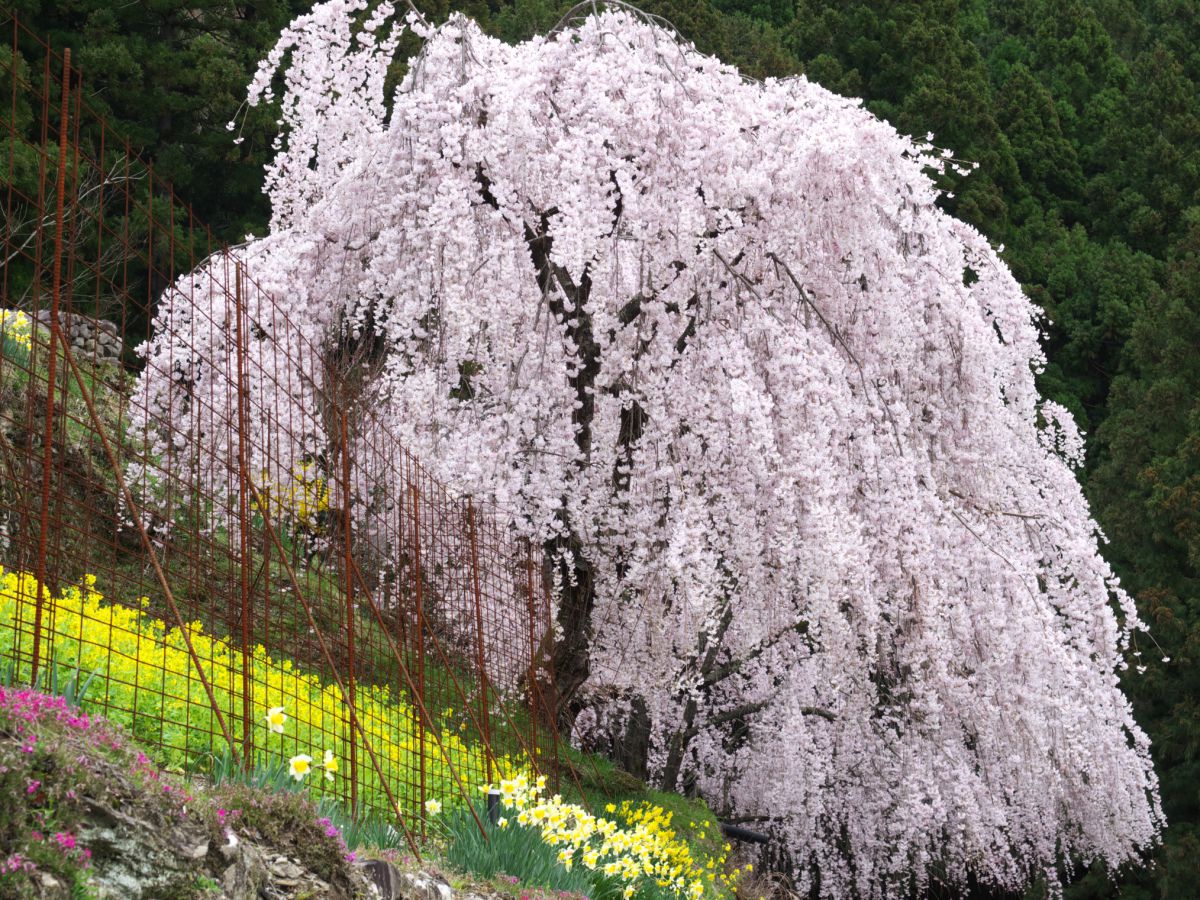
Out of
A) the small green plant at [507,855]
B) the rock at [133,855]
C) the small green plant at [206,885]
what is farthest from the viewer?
the small green plant at [507,855]

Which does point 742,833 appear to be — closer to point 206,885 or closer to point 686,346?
point 686,346

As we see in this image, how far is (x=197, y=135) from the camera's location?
1831 cm

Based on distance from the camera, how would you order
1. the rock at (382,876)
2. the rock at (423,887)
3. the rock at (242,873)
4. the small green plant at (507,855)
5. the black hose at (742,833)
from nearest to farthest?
the rock at (242,873) → the rock at (382,876) → the rock at (423,887) → the small green plant at (507,855) → the black hose at (742,833)

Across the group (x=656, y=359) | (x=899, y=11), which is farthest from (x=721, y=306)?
(x=899, y=11)

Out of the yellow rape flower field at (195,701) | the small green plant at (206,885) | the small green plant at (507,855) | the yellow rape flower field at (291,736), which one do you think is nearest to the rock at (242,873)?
the small green plant at (206,885)

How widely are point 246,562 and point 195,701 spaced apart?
127 centimetres

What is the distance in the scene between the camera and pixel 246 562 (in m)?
3.88

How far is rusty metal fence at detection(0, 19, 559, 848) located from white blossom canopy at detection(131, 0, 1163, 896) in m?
0.41

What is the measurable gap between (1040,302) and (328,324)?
16471mm

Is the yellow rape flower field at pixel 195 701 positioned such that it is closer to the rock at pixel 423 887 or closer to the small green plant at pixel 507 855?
the small green plant at pixel 507 855

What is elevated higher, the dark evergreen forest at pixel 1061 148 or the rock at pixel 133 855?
the dark evergreen forest at pixel 1061 148

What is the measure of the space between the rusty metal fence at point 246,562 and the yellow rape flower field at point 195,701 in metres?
0.02

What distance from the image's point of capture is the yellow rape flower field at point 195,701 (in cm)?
427

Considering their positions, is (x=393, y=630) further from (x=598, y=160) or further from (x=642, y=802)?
(x=598, y=160)
